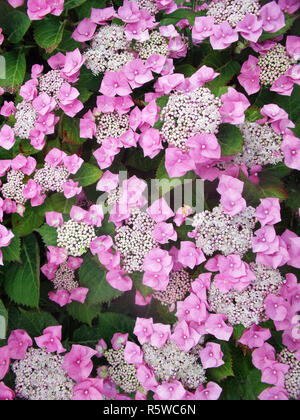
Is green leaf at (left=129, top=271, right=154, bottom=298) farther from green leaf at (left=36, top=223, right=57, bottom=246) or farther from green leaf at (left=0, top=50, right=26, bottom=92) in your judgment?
green leaf at (left=0, top=50, right=26, bottom=92)

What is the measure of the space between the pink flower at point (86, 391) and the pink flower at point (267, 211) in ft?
1.96

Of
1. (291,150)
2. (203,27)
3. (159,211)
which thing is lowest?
(159,211)

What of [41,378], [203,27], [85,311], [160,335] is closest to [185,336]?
[160,335]

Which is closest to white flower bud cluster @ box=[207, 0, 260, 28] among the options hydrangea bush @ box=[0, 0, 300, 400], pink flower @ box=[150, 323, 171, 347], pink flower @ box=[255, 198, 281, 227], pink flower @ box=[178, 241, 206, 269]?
hydrangea bush @ box=[0, 0, 300, 400]

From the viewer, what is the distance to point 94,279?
1117 millimetres

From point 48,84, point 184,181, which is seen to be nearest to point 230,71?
point 184,181

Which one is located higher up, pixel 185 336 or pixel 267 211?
pixel 267 211

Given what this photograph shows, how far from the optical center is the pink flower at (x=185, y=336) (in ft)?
3.47

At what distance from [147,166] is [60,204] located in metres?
0.24

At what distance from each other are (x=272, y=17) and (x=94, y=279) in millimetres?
755

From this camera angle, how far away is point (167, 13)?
1.16m

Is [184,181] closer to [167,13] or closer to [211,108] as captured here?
[211,108]

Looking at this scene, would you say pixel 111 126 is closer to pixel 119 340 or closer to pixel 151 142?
pixel 151 142

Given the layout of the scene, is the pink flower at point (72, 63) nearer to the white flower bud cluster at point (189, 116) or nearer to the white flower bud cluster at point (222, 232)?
the white flower bud cluster at point (189, 116)
